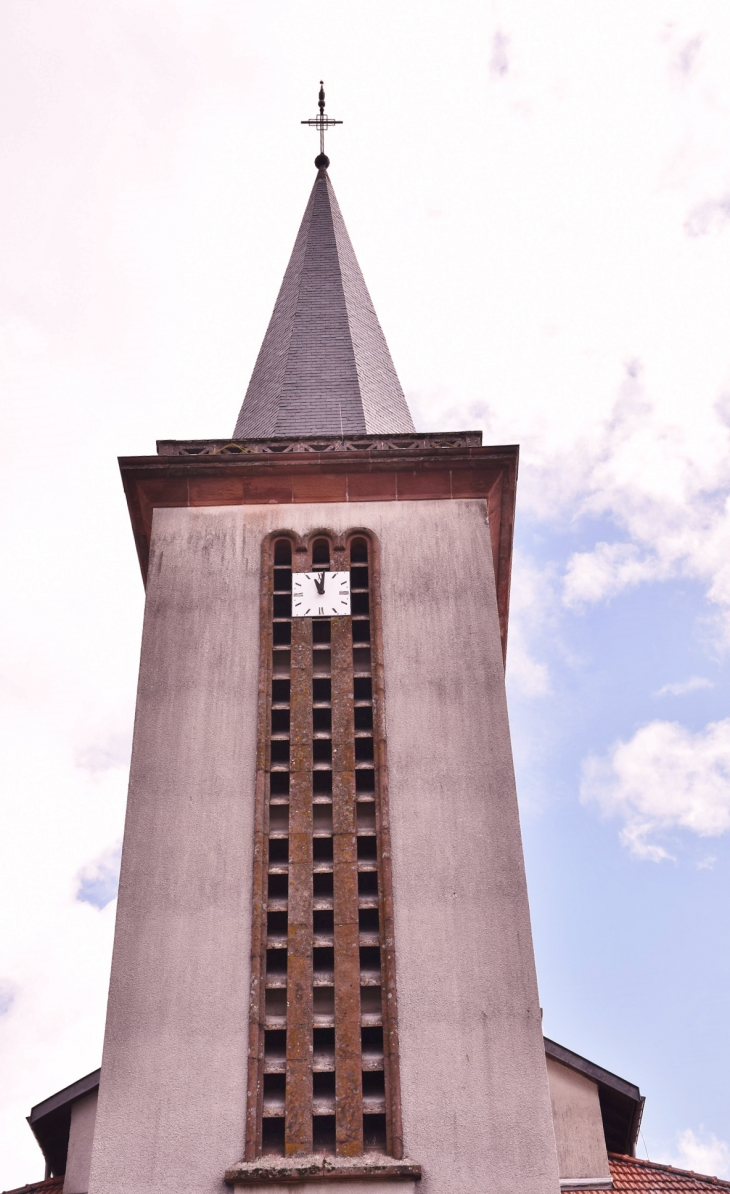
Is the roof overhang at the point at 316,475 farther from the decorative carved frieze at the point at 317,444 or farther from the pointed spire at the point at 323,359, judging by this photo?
the pointed spire at the point at 323,359

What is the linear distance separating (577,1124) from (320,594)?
6.51 metres

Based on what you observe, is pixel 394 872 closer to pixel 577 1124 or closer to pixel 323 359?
pixel 577 1124

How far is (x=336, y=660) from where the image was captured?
55.1ft

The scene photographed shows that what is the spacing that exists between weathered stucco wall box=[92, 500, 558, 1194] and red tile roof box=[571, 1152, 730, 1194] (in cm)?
308

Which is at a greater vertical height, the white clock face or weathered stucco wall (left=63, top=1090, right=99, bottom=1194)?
the white clock face

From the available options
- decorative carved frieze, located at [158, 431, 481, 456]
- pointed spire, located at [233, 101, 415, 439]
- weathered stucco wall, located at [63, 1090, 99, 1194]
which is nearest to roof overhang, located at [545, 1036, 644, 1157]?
weathered stucco wall, located at [63, 1090, 99, 1194]

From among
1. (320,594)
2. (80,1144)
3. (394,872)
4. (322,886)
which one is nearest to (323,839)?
(322,886)

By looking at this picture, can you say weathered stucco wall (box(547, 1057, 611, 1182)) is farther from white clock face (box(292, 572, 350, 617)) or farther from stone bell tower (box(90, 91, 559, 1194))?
white clock face (box(292, 572, 350, 617))

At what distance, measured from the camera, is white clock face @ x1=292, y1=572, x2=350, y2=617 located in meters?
17.3

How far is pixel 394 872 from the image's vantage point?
49.2 feet

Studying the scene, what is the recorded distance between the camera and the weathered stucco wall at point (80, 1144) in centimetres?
1576

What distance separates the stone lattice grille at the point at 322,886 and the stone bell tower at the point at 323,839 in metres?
0.03

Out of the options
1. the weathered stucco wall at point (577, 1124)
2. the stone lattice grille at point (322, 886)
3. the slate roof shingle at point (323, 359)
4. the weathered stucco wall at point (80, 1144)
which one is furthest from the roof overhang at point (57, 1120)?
the slate roof shingle at point (323, 359)

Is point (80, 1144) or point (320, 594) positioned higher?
point (320, 594)
